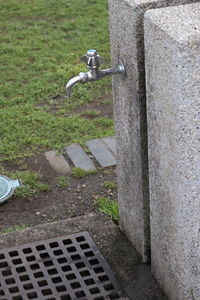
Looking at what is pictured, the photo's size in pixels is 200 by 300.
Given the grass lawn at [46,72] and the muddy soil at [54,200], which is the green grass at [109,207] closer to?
the muddy soil at [54,200]

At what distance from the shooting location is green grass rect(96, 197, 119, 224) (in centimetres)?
401

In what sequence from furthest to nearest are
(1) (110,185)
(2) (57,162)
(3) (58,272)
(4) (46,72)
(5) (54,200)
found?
(4) (46,72), (2) (57,162), (1) (110,185), (5) (54,200), (3) (58,272)

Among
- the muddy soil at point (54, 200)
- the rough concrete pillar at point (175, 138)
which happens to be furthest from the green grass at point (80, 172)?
the rough concrete pillar at point (175, 138)

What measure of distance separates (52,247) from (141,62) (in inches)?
47.5

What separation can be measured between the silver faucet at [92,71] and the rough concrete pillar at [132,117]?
0.05 metres

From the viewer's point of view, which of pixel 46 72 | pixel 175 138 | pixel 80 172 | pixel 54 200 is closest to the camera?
pixel 175 138

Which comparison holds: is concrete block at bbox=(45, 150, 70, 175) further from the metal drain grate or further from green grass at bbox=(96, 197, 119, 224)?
the metal drain grate

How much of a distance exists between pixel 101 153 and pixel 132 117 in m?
1.89

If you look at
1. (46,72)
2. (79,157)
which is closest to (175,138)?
(79,157)

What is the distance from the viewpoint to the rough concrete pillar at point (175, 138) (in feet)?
8.57

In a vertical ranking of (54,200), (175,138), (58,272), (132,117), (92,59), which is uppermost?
(92,59)

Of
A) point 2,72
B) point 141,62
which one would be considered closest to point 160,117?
point 141,62

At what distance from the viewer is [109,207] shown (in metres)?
4.21

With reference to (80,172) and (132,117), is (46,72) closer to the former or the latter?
(80,172)
